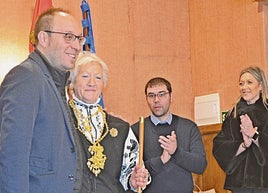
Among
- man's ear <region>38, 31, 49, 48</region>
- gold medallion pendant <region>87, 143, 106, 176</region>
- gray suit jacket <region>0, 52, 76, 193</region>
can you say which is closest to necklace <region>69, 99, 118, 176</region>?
gold medallion pendant <region>87, 143, 106, 176</region>

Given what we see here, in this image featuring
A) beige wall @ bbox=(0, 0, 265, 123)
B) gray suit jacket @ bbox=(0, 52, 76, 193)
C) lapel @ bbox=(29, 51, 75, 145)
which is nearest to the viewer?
gray suit jacket @ bbox=(0, 52, 76, 193)

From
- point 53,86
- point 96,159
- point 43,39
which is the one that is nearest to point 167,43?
point 96,159

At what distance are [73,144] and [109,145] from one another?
57 centimetres

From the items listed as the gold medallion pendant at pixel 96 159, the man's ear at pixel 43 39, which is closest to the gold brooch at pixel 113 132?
the gold medallion pendant at pixel 96 159

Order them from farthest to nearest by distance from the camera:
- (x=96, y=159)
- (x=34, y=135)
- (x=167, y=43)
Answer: (x=167, y=43) → (x=96, y=159) → (x=34, y=135)

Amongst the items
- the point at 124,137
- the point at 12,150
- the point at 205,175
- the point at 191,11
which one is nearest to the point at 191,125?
the point at 124,137

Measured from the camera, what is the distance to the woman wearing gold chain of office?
291 centimetres

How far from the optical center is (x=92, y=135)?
2984mm

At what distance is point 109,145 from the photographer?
9.84 ft

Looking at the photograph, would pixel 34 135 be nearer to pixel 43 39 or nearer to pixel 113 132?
pixel 43 39

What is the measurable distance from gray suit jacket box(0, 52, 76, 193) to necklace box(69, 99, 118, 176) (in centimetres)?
47

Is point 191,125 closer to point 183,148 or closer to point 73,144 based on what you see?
point 183,148

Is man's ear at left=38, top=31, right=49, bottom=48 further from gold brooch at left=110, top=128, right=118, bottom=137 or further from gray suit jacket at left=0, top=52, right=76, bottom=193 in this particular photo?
gold brooch at left=110, top=128, right=118, bottom=137

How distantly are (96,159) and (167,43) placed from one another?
316cm
